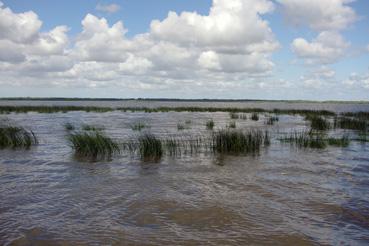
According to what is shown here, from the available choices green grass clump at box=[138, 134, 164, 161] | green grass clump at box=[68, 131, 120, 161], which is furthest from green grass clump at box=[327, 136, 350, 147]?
green grass clump at box=[68, 131, 120, 161]

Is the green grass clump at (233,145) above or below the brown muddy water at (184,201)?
above

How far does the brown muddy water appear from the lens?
6793 millimetres

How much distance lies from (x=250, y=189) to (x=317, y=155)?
7.30 metres

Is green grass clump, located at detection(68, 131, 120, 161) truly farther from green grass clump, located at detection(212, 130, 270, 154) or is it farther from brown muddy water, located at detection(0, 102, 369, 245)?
green grass clump, located at detection(212, 130, 270, 154)

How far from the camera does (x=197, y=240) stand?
6.57 meters

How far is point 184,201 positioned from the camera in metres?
9.03

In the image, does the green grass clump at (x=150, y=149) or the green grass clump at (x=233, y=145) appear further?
the green grass clump at (x=233, y=145)

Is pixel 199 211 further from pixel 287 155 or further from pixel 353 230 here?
pixel 287 155

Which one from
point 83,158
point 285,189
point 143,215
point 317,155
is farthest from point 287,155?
point 143,215

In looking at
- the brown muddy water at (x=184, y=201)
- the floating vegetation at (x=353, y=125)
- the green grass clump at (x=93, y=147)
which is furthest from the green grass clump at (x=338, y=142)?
the green grass clump at (x=93, y=147)

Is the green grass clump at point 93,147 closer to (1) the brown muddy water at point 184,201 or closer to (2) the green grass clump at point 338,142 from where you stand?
(1) the brown muddy water at point 184,201

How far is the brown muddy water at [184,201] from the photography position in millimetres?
6793

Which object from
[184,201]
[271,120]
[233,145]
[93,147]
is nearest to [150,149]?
[93,147]

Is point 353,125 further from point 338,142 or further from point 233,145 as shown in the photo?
point 233,145
